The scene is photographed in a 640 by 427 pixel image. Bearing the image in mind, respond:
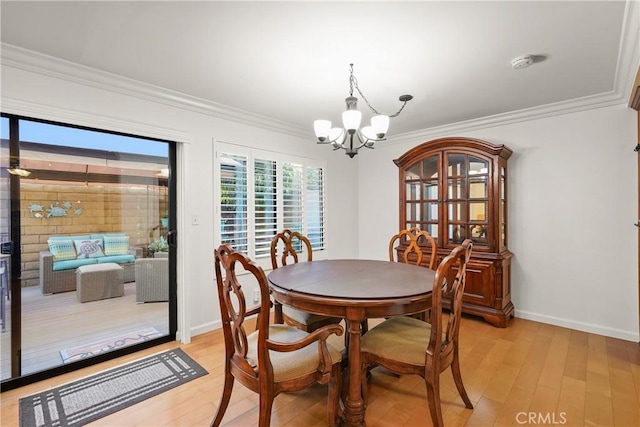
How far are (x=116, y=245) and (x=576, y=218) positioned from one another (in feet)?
14.6

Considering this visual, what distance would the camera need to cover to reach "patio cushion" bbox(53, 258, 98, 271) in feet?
8.02

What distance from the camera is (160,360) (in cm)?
256

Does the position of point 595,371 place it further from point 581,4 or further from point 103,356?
point 103,356

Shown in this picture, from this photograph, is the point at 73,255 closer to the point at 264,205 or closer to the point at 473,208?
the point at 264,205

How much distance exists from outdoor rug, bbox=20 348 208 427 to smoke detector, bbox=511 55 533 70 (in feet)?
10.7

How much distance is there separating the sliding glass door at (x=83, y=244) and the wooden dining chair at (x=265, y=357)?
161cm

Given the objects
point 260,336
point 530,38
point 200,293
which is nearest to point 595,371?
point 530,38

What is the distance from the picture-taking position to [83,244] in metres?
2.56

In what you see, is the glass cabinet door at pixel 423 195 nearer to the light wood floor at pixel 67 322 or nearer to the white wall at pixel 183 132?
the white wall at pixel 183 132

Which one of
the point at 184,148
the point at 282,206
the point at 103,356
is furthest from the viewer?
the point at 282,206

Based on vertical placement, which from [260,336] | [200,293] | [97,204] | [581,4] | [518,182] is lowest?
[200,293]

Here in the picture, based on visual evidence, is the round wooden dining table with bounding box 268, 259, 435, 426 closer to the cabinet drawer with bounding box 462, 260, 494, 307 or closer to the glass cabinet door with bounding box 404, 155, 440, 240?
the cabinet drawer with bounding box 462, 260, 494, 307

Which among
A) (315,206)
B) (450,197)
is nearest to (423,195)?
(450,197)

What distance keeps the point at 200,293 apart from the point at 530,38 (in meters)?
3.36
